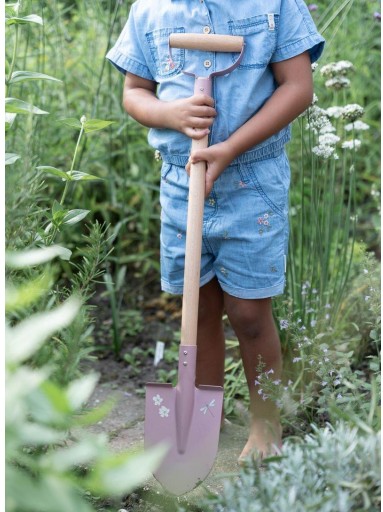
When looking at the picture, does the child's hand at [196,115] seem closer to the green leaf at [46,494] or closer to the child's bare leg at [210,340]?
the child's bare leg at [210,340]

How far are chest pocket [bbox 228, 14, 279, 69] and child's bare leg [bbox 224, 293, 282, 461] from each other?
1.97 feet

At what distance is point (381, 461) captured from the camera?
1.16 meters

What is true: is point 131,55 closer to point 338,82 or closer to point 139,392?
point 338,82

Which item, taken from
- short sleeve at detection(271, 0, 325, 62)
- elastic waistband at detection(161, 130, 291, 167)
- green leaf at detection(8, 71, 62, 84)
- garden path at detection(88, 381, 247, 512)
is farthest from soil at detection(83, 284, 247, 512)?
short sleeve at detection(271, 0, 325, 62)

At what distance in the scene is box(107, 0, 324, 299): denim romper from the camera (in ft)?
6.40

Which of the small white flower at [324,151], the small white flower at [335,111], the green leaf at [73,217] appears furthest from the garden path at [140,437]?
the small white flower at [335,111]

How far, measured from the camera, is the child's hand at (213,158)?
188cm

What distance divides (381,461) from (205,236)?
1.00m

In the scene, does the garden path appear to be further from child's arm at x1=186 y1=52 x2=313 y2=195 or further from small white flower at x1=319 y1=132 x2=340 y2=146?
small white flower at x1=319 y1=132 x2=340 y2=146

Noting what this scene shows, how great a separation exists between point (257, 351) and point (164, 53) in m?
0.81

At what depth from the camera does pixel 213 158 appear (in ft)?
6.19

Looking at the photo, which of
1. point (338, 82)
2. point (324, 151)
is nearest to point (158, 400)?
point (324, 151)

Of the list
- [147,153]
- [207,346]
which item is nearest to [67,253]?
[207,346]

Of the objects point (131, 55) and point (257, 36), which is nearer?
point (257, 36)
